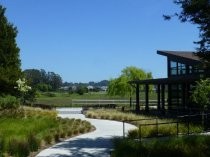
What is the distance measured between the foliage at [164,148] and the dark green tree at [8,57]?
30969 mm

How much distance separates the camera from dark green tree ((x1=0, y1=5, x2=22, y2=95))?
48.8 meters

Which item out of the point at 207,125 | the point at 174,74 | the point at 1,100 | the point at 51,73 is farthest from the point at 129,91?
the point at 51,73

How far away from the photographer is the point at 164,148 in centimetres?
1750

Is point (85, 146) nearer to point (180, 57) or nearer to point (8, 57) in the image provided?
point (180, 57)

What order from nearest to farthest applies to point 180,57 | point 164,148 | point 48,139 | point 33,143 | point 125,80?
point 164,148, point 33,143, point 48,139, point 180,57, point 125,80

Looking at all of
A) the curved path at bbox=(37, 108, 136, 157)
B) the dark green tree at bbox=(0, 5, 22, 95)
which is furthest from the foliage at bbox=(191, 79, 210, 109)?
the dark green tree at bbox=(0, 5, 22, 95)

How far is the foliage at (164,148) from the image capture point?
1670cm

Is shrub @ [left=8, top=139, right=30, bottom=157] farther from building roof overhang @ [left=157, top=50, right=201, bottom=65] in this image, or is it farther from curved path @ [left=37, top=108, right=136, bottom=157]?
building roof overhang @ [left=157, top=50, right=201, bottom=65]

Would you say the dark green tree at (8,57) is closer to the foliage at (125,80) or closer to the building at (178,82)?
the building at (178,82)

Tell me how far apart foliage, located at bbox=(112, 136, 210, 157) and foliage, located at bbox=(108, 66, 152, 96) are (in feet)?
156

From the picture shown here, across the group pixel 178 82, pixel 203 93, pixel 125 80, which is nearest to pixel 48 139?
pixel 203 93

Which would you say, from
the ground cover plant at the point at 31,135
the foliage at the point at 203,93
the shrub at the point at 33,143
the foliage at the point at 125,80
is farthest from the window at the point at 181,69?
the shrub at the point at 33,143

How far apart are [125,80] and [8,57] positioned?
72.8 ft

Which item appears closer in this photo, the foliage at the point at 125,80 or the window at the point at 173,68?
the window at the point at 173,68
